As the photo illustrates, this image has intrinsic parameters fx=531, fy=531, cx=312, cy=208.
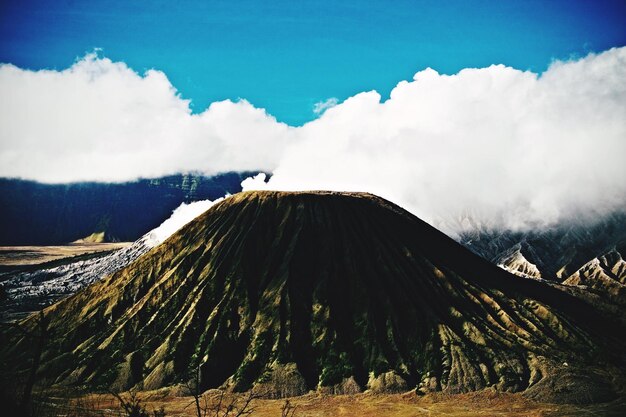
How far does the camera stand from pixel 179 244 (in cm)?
13175

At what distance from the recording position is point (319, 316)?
10812 centimetres

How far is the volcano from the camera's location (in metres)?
96.1

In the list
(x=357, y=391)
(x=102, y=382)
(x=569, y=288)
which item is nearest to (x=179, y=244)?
(x=102, y=382)

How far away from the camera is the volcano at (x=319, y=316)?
315 ft

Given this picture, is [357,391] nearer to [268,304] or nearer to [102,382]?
[268,304]

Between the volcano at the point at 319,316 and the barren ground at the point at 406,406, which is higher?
the volcano at the point at 319,316

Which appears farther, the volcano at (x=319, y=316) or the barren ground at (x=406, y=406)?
the volcano at (x=319, y=316)

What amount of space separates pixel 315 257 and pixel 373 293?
1660cm

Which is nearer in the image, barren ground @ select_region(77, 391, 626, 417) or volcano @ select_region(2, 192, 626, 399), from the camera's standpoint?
barren ground @ select_region(77, 391, 626, 417)

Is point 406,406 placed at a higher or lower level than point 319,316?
lower

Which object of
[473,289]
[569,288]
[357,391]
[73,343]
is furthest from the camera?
[569,288]

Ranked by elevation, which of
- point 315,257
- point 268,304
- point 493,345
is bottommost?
point 493,345

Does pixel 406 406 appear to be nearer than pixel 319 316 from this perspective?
Yes

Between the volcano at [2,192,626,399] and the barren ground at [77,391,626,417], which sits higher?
the volcano at [2,192,626,399]
